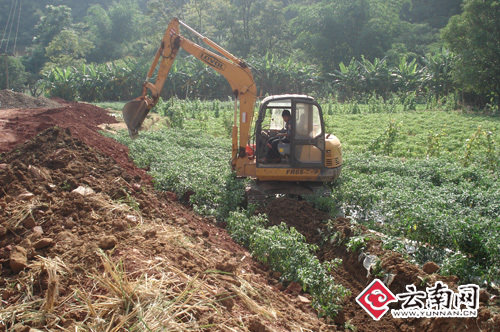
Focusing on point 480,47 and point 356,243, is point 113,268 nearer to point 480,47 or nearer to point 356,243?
point 356,243

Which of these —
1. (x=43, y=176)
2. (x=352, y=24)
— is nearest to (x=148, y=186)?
(x=43, y=176)

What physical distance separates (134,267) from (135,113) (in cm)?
642

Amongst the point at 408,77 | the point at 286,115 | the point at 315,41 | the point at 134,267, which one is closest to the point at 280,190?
the point at 286,115

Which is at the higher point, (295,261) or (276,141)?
(276,141)

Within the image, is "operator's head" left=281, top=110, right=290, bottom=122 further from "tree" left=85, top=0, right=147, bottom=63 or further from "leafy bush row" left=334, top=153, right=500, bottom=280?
"tree" left=85, top=0, right=147, bottom=63

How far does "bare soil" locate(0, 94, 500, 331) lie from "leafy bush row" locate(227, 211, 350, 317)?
0.54 ft

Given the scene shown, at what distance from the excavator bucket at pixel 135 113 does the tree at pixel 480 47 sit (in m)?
22.1

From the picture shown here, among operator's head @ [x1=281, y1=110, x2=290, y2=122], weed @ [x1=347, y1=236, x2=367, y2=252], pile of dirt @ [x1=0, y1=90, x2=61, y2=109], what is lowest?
weed @ [x1=347, y1=236, x2=367, y2=252]

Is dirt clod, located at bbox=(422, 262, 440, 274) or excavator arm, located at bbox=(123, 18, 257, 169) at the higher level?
excavator arm, located at bbox=(123, 18, 257, 169)

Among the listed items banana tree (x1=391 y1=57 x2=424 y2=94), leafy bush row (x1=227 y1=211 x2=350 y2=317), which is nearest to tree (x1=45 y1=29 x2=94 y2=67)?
banana tree (x1=391 y1=57 x2=424 y2=94)

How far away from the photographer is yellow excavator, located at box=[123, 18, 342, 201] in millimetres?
9414

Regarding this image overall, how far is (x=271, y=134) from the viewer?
33.1ft

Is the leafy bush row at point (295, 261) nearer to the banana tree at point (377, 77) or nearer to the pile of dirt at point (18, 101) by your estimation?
the pile of dirt at point (18, 101)

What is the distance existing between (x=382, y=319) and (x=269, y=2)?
4756cm
